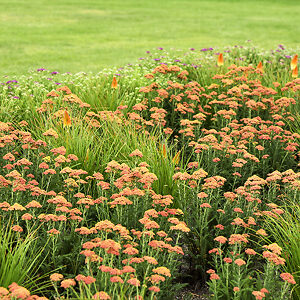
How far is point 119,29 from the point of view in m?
18.3

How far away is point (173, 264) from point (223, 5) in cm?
2460

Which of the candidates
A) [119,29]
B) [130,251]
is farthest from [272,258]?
[119,29]

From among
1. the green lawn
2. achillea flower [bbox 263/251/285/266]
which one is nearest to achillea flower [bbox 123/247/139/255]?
achillea flower [bbox 263/251/285/266]

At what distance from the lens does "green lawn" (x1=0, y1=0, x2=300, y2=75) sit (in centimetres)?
1355

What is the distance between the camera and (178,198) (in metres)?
4.86

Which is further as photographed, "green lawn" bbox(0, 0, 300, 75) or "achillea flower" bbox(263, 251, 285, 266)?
"green lawn" bbox(0, 0, 300, 75)

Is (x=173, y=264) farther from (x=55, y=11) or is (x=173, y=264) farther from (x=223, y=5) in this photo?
(x=223, y=5)

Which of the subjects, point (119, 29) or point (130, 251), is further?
point (119, 29)

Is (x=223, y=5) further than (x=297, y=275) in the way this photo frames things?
Yes

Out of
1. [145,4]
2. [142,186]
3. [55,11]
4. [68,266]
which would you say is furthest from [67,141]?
[145,4]

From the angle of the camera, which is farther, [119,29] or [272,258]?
[119,29]

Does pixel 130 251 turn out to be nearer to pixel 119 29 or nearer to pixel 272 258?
pixel 272 258

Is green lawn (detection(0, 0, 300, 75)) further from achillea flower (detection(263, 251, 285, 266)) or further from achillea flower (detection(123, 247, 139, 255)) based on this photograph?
achillea flower (detection(263, 251, 285, 266))

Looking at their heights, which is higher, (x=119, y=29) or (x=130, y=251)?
(x=119, y=29)
